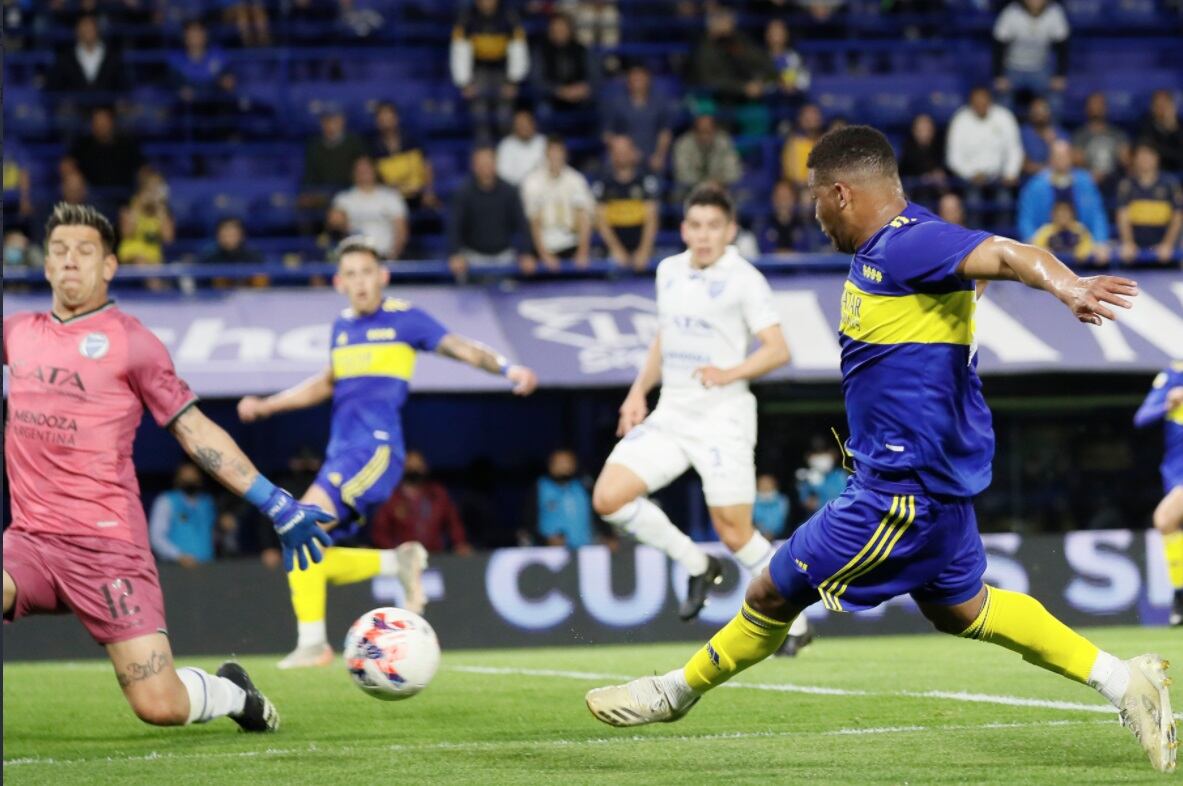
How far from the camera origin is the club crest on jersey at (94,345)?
6957 mm

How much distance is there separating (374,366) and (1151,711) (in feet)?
20.3

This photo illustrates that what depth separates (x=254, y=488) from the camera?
675cm

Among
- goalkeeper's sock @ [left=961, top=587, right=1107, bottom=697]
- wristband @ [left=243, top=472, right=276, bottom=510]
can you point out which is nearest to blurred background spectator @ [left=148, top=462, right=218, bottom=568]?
wristband @ [left=243, top=472, right=276, bottom=510]

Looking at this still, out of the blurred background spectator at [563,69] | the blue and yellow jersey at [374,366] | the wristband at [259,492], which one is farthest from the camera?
the blurred background spectator at [563,69]

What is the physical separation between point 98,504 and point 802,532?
2666 millimetres

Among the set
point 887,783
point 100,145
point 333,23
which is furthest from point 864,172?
point 333,23

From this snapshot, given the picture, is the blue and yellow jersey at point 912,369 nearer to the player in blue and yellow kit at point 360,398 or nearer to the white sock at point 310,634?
the player in blue and yellow kit at point 360,398

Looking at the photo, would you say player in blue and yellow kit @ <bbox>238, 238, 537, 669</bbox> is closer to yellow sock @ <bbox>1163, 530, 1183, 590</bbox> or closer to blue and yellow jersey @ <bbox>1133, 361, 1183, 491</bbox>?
blue and yellow jersey @ <bbox>1133, 361, 1183, 491</bbox>

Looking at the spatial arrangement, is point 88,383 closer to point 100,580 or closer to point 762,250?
point 100,580

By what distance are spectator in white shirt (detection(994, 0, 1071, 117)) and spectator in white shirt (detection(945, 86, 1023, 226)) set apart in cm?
136

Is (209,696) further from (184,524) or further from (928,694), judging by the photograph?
(184,524)

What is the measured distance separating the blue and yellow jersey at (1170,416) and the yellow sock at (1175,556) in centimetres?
37

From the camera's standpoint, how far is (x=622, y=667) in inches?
423

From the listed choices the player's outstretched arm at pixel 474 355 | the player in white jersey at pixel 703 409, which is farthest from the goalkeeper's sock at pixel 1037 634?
the player's outstretched arm at pixel 474 355
